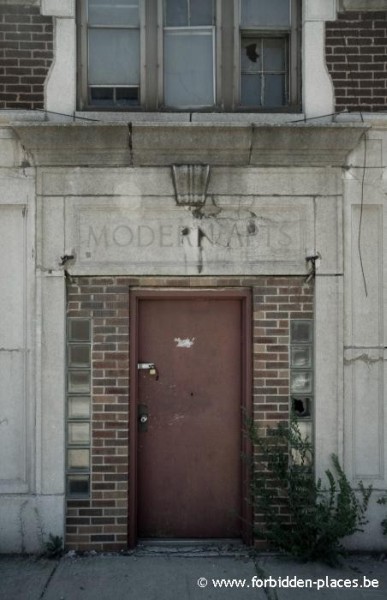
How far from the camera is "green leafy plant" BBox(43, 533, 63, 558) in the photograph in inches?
234

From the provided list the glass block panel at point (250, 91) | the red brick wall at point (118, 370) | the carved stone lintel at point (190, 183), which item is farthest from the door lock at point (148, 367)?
the glass block panel at point (250, 91)

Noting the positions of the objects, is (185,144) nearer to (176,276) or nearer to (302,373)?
(176,276)

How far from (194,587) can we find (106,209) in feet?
10.6

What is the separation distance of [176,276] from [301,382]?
1469 millimetres

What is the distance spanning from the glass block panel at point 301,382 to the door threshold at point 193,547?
Result: 4.86 ft

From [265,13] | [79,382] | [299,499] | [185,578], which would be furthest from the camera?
[265,13]

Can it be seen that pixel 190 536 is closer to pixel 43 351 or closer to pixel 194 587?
pixel 194 587

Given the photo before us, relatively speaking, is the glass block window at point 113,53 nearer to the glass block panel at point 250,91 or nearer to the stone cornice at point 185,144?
the stone cornice at point 185,144

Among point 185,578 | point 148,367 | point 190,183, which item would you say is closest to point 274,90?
point 190,183

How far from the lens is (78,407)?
243 inches

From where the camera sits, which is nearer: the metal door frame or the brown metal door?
the metal door frame

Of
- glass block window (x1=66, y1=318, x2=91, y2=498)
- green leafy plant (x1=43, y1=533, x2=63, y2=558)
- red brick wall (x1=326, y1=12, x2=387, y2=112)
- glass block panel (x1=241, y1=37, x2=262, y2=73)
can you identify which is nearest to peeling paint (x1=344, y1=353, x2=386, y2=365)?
red brick wall (x1=326, y1=12, x2=387, y2=112)

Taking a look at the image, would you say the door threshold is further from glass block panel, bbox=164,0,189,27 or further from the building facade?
glass block panel, bbox=164,0,189,27

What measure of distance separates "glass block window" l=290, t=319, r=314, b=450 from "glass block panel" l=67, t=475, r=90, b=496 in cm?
194
